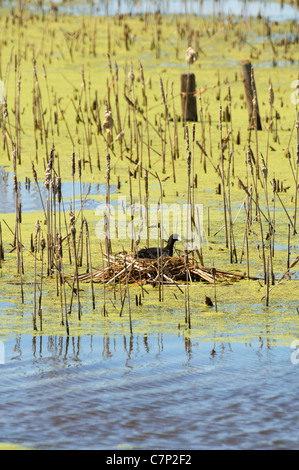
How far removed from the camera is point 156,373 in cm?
394

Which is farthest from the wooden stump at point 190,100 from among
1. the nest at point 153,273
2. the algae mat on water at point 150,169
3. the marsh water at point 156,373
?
the marsh water at point 156,373

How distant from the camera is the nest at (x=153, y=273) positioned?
211 inches

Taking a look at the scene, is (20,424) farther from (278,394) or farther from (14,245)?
(14,245)

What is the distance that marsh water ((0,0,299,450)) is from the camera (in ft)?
11.0

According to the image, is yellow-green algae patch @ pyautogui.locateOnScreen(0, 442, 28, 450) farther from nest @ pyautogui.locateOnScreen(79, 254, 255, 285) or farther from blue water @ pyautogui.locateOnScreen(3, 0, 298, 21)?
A: blue water @ pyautogui.locateOnScreen(3, 0, 298, 21)

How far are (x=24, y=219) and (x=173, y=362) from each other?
3487 millimetres

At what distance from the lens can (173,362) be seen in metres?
4.07

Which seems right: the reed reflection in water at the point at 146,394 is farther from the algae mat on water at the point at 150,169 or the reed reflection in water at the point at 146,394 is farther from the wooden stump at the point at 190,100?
the wooden stump at the point at 190,100

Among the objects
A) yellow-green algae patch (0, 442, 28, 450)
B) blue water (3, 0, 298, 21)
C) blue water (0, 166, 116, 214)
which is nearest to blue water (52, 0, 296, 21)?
blue water (3, 0, 298, 21)

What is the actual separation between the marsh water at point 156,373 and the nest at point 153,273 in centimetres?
11
